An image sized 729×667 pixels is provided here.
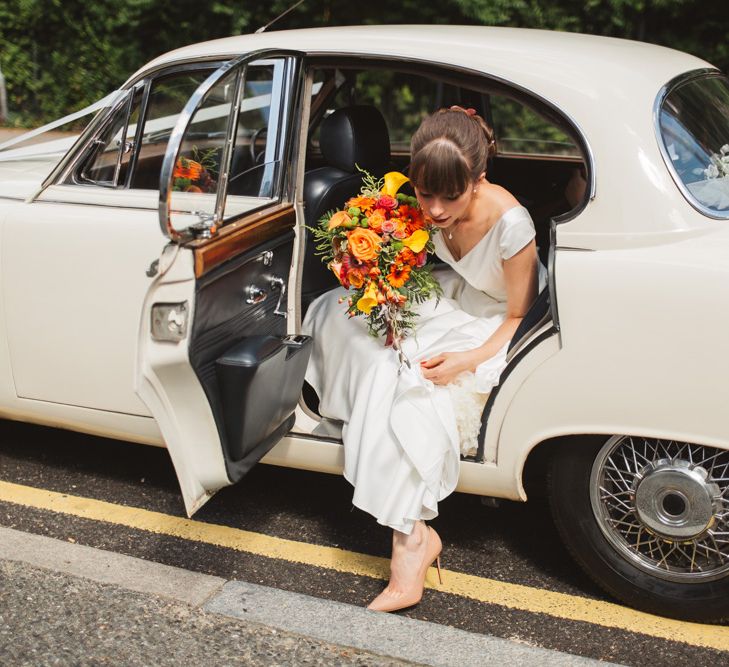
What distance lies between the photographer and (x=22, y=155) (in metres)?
4.21

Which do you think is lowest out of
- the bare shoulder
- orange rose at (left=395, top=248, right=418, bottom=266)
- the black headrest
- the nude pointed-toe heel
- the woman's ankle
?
the nude pointed-toe heel

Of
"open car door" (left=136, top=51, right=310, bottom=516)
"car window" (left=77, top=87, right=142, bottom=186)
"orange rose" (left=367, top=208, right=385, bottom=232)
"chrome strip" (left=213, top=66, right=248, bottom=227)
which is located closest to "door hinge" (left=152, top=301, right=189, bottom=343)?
"open car door" (left=136, top=51, right=310, bottom=516)

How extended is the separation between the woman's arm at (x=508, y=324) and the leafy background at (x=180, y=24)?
7783 millimetres

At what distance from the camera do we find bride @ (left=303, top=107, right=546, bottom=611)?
3045 mm

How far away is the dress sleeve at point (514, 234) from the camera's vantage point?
3168 mm

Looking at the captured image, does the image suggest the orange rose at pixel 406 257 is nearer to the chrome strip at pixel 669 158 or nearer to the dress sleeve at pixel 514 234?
the dress sleeve at pixel 514 234

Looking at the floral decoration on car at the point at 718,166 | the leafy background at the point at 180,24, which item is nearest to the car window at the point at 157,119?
the floral decoration on car at the point at 718,166

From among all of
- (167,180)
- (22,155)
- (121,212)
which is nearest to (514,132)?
(22,155)

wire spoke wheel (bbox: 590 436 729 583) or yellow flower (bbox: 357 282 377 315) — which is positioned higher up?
yellow flower (bbox: 357 282 377 315)

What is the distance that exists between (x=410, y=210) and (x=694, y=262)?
101 cm

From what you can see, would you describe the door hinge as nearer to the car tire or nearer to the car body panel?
the car body panel

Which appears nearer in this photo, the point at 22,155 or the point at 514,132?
the point at 22,155

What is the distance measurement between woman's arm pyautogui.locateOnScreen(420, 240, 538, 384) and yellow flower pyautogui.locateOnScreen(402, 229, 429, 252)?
28 centimetres

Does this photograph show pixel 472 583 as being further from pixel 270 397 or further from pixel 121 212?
pixel 121 212
